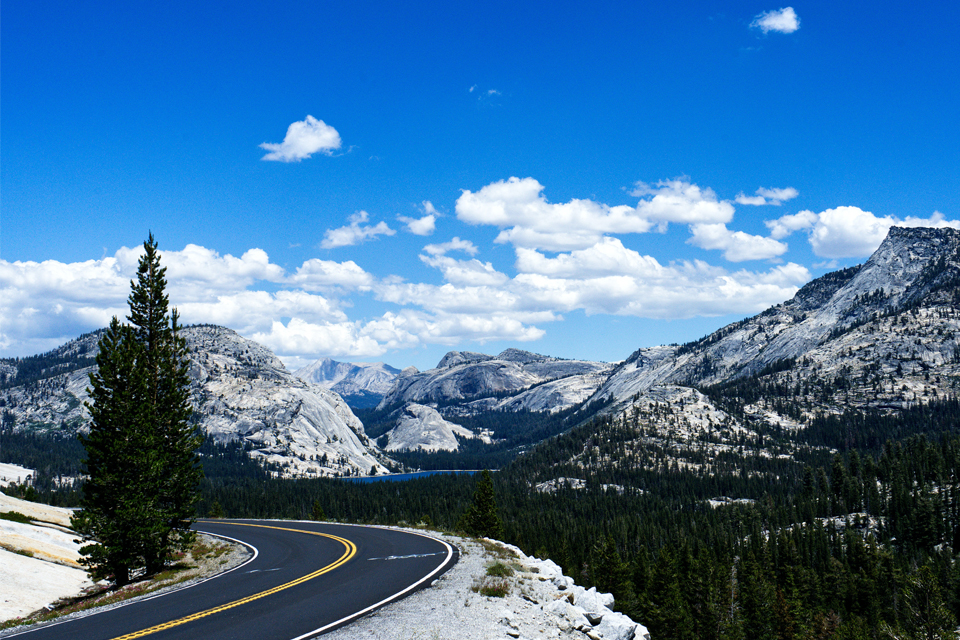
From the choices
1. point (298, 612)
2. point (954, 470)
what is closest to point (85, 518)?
point (298, 612)

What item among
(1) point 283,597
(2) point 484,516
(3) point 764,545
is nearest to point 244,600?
(1) point 283,597

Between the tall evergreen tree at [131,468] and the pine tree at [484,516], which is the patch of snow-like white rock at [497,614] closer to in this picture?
the tall evergreen tree at [131,468]

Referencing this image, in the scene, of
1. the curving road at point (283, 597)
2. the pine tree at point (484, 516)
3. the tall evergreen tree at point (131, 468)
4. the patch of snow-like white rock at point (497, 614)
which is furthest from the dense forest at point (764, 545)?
the patch of snow-like white rock at point (497, 614)

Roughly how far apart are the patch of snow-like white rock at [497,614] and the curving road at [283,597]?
45.6 inches

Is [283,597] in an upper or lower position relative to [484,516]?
upper

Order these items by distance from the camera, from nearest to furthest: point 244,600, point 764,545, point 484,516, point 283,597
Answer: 1. point 244,600
2. point 283,597
3. point 484,516
4. point 764,545

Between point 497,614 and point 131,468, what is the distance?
2597cm

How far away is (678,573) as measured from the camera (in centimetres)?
9812

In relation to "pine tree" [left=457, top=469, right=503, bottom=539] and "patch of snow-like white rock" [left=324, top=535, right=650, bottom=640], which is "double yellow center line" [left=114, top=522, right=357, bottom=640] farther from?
"pine tree" [left=457, top=469, right=503, bottom=539]

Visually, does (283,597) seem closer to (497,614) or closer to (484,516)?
(497,614)

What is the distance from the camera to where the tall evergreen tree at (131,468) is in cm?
3322

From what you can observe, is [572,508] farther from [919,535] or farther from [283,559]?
[283,559]

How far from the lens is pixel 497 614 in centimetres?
2002

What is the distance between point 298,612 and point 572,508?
594 feet
